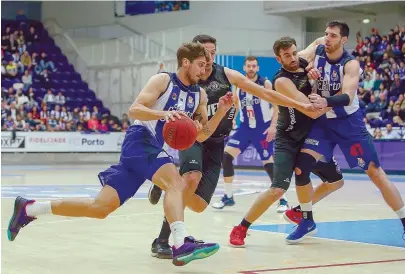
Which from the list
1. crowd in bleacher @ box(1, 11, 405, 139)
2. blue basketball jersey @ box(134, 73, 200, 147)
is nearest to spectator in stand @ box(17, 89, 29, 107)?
crowd in bleacher @ box(1, 11, 405, 139)

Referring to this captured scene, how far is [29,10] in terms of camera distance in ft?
117

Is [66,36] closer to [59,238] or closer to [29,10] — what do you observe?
[29,10]

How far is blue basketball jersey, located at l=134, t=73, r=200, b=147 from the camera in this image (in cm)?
601

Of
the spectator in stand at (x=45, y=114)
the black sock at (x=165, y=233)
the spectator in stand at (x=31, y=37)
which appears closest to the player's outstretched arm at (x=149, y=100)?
the black sock at (x=165, y=233)

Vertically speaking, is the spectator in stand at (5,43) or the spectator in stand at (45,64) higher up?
the spectator in stand at (5,43)

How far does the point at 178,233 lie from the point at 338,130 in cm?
248

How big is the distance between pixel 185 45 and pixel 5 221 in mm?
4106

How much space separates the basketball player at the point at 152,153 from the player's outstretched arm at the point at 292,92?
3.58 feet

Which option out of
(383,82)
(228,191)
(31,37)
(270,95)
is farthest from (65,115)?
(270,95)

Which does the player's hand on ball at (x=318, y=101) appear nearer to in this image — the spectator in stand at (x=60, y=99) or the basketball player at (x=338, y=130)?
the basketball player at (x=338, y=130)

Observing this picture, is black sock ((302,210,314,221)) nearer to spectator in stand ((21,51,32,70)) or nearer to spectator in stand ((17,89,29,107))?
spectator in stand ((17,89,29,107))

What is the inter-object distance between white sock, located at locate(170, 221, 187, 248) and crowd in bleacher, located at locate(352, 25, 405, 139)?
15.5 m

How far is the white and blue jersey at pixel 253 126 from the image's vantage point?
37.2 ft

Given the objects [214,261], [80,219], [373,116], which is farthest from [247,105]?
[373,116]
